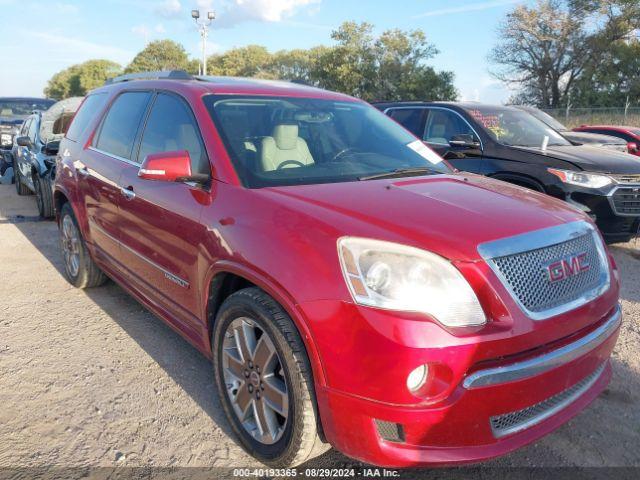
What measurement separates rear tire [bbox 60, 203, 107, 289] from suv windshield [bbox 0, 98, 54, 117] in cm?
1131

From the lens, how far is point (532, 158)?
240 inches

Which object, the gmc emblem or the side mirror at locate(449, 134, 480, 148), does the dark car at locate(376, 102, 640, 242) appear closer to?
the side mirror at locate(449, 134, 480, 148)

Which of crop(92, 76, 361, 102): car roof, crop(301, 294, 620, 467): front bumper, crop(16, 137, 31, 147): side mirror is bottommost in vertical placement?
crop(301, 294, 620, 467): front bumper

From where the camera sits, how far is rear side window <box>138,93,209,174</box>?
2938 mm

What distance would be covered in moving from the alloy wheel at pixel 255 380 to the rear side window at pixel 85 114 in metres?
2.89

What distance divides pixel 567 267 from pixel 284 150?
1612 mm

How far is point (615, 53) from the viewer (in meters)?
35.1

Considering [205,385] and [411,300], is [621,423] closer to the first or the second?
[411,300]

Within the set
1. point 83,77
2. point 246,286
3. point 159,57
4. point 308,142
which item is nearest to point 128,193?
point 308,142

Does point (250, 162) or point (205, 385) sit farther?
point (205, 385)

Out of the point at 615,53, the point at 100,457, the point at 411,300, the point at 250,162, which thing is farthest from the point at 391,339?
the point at 615,53

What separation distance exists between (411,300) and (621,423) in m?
1.79

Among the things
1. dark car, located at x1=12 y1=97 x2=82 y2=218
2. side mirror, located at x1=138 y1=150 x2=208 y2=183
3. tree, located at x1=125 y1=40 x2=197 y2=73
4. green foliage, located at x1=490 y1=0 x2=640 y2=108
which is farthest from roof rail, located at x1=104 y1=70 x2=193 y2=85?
tree, located at x1=125 y1=40 x2=197 y2=73

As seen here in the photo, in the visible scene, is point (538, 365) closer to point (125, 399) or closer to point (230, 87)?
point (125, 399)
